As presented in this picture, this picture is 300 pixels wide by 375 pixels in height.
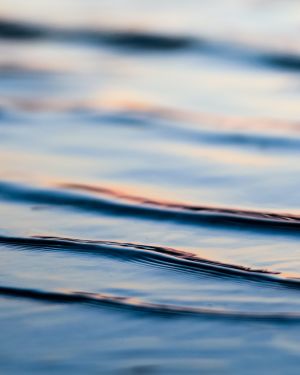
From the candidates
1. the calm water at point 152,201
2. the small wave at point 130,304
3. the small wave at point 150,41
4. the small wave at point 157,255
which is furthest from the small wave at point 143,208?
the small wave at point 150,41

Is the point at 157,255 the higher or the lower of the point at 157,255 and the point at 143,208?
the lower

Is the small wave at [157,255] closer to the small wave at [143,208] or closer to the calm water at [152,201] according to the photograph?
the calm water at [152,201]

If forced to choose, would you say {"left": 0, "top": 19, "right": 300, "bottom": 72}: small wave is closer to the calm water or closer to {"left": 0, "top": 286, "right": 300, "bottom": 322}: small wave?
the calm water

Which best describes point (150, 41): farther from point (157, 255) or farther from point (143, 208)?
point (157, 255)

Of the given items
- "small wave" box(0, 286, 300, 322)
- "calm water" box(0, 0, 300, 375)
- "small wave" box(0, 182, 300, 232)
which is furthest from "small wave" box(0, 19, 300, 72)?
"small wave" box(0, 286, 300, 322)

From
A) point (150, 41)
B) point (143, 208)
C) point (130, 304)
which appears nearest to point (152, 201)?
point (143, 208)

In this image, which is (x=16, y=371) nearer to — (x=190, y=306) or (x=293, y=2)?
(x=190, y=306)

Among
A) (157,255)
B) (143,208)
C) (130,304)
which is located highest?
(143,208)

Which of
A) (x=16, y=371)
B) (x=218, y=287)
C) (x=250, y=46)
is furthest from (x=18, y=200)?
(x=250, y=46)
